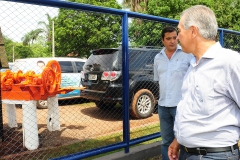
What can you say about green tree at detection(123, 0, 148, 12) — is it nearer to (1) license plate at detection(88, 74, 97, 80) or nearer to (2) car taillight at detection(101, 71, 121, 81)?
(1) license plate at detection(88, 74, 97, 80)

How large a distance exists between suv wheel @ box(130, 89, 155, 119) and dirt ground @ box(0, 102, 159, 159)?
154mm

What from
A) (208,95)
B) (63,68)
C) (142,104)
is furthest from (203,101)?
(63,68)

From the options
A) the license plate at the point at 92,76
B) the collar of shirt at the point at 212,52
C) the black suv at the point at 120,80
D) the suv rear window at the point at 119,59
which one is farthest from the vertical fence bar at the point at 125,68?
the license plate at the point at 92,76

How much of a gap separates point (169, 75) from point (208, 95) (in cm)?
145

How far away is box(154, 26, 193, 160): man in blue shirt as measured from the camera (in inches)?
115

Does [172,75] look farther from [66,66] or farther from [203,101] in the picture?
[66,66]

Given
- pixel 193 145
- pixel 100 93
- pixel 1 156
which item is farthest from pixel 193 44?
pixel 100 93

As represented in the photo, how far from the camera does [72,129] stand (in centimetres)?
574

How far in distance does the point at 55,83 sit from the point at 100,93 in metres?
1.52

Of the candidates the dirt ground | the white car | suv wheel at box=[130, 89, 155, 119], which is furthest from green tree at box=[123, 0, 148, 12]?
suv wheel at box=[130, 89, 155, 119]

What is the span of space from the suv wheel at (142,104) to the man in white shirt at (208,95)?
4569 millimetres

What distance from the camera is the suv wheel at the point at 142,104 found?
6.25 meters

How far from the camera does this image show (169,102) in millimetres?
2949

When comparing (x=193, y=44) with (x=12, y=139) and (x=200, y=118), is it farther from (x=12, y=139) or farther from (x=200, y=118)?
(x=12, y=139)
